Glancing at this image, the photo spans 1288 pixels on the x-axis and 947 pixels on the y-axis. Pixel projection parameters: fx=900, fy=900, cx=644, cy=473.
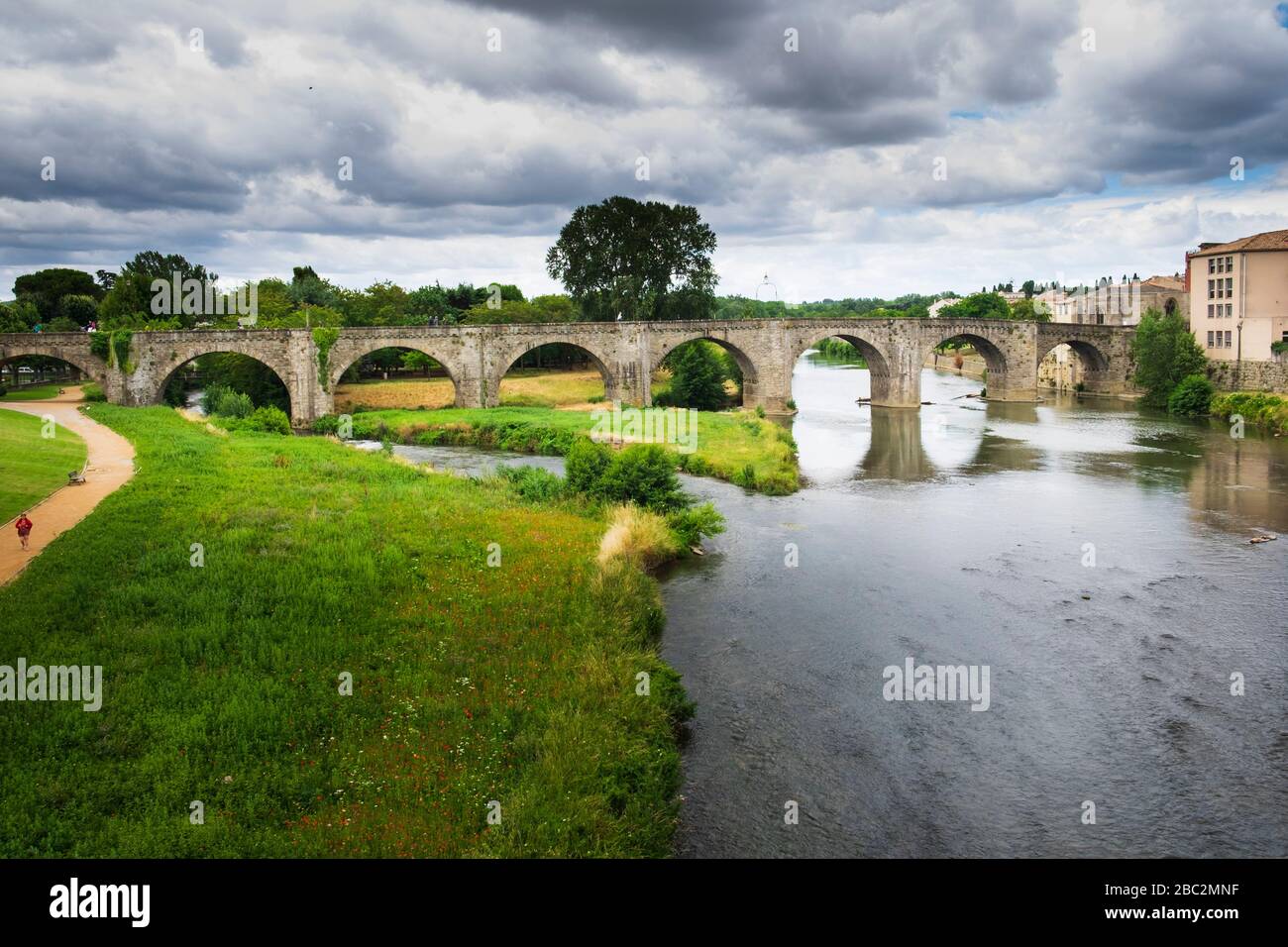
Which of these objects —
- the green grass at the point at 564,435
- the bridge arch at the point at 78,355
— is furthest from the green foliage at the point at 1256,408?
the bridge arch at the point at 78,355

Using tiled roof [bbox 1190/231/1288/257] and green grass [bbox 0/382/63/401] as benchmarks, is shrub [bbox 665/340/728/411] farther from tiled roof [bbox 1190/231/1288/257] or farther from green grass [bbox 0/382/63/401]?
green grass [bbox 0/382/63/401]

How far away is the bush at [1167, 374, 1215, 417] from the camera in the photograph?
6694 centimetres

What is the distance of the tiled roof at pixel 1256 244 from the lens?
66.9 meters

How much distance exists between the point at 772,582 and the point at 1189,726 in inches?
439

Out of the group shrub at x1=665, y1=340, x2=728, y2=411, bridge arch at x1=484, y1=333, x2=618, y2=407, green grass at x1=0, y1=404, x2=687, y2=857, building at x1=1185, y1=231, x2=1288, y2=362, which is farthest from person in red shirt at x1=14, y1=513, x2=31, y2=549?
building at x1=1185, y1=231, x2=1288, y2=362

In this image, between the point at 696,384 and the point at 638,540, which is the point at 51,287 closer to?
the point at 696,384

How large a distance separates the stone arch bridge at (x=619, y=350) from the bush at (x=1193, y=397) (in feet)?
49.2

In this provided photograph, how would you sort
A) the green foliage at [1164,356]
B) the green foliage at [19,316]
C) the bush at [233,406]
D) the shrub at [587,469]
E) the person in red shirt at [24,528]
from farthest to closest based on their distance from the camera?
the green foliage at [19,316] → the green foliage at [1164,356] → the bush at [233,406] → the shrub at [587,469] → the person in red shirt at [24,528]

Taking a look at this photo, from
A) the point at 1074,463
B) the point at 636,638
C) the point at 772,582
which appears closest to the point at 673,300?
the point at 1074,463

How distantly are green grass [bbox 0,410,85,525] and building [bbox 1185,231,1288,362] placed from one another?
75.6m

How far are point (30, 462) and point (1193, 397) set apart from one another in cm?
7237

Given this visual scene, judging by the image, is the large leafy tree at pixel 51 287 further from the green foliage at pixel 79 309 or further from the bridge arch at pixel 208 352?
the bridge arch at pixel 208 352
